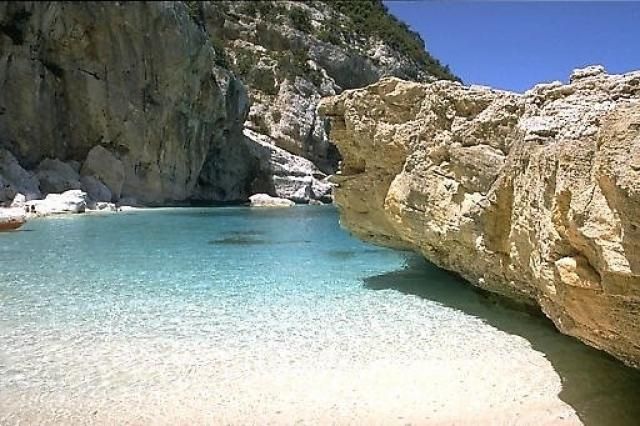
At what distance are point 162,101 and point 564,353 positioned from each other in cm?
4217

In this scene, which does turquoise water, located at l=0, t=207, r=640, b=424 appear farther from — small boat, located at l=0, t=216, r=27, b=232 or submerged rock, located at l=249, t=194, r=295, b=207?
submerged rock, located at l=249, t=194, r=295, b=207

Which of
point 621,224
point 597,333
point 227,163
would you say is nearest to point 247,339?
point 597,333

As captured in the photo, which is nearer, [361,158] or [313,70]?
[361,158]

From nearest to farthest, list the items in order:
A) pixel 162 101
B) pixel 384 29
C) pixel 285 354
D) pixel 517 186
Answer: pixel 517 186, pixel 285 354, pixel 162 101, pixel 384 29

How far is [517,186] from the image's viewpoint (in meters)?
5.74

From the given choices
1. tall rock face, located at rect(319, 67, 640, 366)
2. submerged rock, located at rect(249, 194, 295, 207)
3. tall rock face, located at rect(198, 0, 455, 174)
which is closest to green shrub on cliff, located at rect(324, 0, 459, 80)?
tall rock face, located at rect(198, 0, 455, 174)

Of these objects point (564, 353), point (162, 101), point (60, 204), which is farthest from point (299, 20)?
A: point (564, 353)

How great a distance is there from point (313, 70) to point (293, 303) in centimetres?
5645

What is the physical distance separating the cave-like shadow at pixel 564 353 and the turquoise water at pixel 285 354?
22 millimetres

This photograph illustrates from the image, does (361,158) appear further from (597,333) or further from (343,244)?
(343,244)

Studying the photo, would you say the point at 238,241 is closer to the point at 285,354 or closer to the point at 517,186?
the point at 285,354

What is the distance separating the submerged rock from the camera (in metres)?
48.1

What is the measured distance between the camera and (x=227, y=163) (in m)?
52.9

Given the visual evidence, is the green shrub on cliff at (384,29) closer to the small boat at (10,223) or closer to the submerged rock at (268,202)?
the submerged rock at (268,202)
